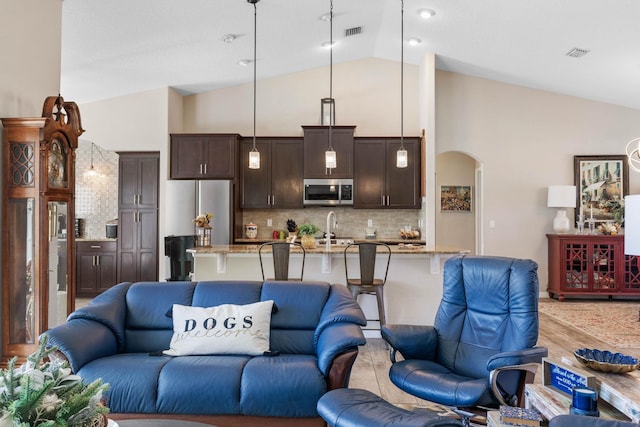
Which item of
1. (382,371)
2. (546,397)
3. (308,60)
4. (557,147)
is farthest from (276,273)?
(557,147)

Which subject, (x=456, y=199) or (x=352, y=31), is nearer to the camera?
(x=352, y=31)

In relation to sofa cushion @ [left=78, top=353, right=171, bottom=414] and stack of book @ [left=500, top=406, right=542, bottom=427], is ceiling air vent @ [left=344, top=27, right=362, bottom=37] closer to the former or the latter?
sofa cushion @ [left=78, top=353, right=171, bottom=414]

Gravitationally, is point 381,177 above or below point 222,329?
above

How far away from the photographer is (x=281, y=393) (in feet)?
7.64

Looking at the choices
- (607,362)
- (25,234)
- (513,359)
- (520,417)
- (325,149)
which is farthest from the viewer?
(325,149)

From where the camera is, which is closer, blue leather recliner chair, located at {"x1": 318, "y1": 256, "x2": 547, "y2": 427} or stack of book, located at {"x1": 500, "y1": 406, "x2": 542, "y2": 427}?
stack of book, located at {"x1": 500, "y1": 406, "x2": 542, "y2": 427}

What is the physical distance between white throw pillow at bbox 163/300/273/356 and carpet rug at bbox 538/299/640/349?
142 inches

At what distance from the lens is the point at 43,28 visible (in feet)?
12.1

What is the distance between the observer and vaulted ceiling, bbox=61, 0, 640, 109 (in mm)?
4484

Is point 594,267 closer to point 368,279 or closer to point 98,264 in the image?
point 368,279

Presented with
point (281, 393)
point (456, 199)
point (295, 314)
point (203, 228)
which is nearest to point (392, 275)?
point (295, 314)

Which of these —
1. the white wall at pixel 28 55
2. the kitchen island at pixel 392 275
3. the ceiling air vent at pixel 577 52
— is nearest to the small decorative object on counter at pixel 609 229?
the ceiling air vent at pixel 577 52

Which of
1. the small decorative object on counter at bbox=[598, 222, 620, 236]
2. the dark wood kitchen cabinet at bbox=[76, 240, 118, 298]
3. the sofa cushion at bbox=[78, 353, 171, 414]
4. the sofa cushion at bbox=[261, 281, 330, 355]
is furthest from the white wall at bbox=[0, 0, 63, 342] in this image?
the small decorative object on counter at bbox=[598, 222, 620, 236]

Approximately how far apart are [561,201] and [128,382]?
649 centimetres
